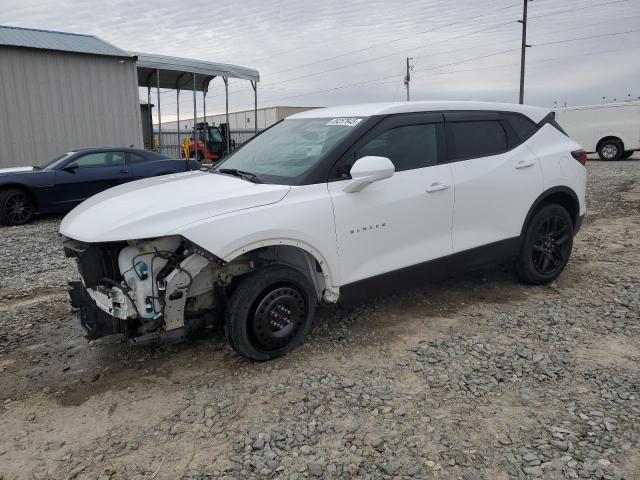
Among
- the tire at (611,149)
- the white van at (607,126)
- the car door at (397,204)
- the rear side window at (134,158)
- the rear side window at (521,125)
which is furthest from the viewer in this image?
the tire at (611,149)

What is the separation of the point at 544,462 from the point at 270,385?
1.62m

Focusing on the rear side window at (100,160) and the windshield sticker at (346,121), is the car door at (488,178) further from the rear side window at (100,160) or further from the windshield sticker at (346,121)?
the rear side window at (100,160)

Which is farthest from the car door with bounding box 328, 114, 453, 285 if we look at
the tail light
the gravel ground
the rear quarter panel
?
the tail light

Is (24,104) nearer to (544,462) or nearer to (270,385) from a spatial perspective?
(270,385)

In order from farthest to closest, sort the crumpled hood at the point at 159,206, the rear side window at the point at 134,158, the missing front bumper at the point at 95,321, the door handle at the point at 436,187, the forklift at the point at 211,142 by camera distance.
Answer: the forklift at the point at 211,142
the rear side window at the point at 134,158
the door handle at the point at 436,187
the missing front bumper at the point at 95,321
the crumpled hood at the point at 159,206

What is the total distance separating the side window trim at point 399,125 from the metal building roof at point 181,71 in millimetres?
12773

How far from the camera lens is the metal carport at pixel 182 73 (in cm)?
1492

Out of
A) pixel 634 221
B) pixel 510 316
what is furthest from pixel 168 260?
pixel 634 221

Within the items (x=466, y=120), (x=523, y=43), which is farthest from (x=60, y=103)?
(x=523, y=43)

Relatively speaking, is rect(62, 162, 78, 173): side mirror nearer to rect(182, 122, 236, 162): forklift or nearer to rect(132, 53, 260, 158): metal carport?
rect(132, 53, 260, 158): metal carport

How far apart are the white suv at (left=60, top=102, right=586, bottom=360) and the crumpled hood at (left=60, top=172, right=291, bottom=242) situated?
0.03 feet

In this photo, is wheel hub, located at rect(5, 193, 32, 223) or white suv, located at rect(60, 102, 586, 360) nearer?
white suv, located at rect(60, 102, 586, 360)

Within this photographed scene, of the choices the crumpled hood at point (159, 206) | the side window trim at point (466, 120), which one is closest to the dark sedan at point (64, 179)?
the crumpled hood at point (159, 206)

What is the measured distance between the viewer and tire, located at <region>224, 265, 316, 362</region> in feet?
10.5
